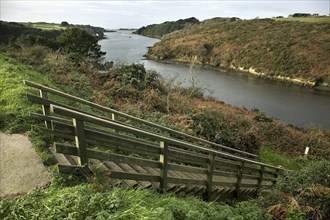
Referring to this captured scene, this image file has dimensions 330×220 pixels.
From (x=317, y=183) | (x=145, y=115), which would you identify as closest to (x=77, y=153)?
(x=317, y=183)

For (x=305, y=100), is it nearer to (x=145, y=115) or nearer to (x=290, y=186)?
(x=145, y=115)

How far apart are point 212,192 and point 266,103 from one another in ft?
88.5

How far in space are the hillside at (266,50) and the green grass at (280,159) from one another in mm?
32817

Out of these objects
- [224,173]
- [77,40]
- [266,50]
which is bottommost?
[266,50]

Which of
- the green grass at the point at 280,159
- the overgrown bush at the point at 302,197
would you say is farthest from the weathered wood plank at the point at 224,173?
the green grass at the point at 280,159

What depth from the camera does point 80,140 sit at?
3.62 m

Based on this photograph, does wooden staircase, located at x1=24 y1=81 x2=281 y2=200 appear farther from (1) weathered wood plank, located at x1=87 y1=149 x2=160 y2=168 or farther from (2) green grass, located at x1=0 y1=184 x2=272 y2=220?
(2) green grass, located at x1=0 y1=184 x2=272 y2=220

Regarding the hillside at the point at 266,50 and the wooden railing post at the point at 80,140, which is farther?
the hillside at the point at 266,50

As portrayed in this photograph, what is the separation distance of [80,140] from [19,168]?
1.76 m

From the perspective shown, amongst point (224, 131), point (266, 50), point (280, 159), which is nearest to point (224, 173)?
point (224, 131)

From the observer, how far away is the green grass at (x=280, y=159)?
45.8 feet

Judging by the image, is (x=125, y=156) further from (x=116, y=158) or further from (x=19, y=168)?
(x=19, y=168)

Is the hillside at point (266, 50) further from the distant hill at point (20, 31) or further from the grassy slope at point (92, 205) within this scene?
the grassy slope at point (92, 205)

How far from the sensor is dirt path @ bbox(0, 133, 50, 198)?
4195mm
